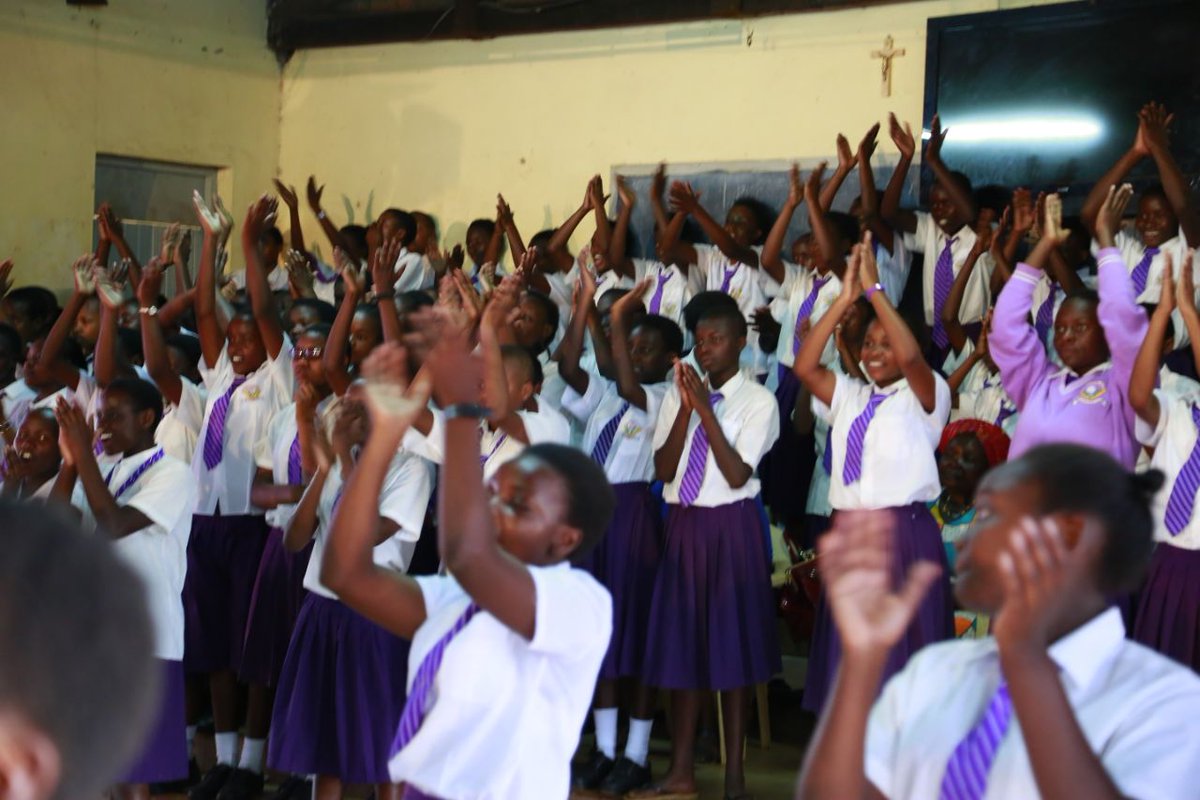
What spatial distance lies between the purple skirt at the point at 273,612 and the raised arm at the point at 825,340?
5.49 feet

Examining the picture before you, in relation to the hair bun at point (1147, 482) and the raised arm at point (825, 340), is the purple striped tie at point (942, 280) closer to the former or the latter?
the raised arm at point (825, 340)

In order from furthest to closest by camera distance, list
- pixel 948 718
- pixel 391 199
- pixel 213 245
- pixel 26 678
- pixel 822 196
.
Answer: pixel 391 199, pixel 822 196, pixel 213 245, pixel 948 718, pixel 26 678

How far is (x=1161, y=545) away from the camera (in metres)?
4.06

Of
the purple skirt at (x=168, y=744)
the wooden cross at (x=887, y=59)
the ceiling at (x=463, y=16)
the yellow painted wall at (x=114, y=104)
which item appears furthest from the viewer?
the yellow painted wall at (x=114, y=104)

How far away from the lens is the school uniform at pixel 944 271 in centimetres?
602

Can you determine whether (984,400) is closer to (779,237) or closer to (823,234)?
(823,234)

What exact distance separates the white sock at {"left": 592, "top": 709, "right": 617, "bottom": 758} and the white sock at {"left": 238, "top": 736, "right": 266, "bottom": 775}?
1127mm

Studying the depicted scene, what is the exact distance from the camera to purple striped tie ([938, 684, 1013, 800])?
64.0 inches

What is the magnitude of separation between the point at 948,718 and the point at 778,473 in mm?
4177

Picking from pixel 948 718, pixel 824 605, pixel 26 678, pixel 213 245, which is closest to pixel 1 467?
pixel 213 245

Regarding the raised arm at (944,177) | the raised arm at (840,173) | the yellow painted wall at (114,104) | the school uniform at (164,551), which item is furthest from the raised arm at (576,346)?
the yellow painted wall at (114,104)

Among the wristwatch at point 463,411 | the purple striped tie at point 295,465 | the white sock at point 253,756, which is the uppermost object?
the wristwatch at point 463,411

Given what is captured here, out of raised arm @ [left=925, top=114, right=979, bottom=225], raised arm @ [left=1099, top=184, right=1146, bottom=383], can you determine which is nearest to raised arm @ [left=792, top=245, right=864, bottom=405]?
raised arm @ [left=1099, top=184, right=1146, bottom=383]

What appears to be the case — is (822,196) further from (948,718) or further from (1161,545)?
(948,718)
